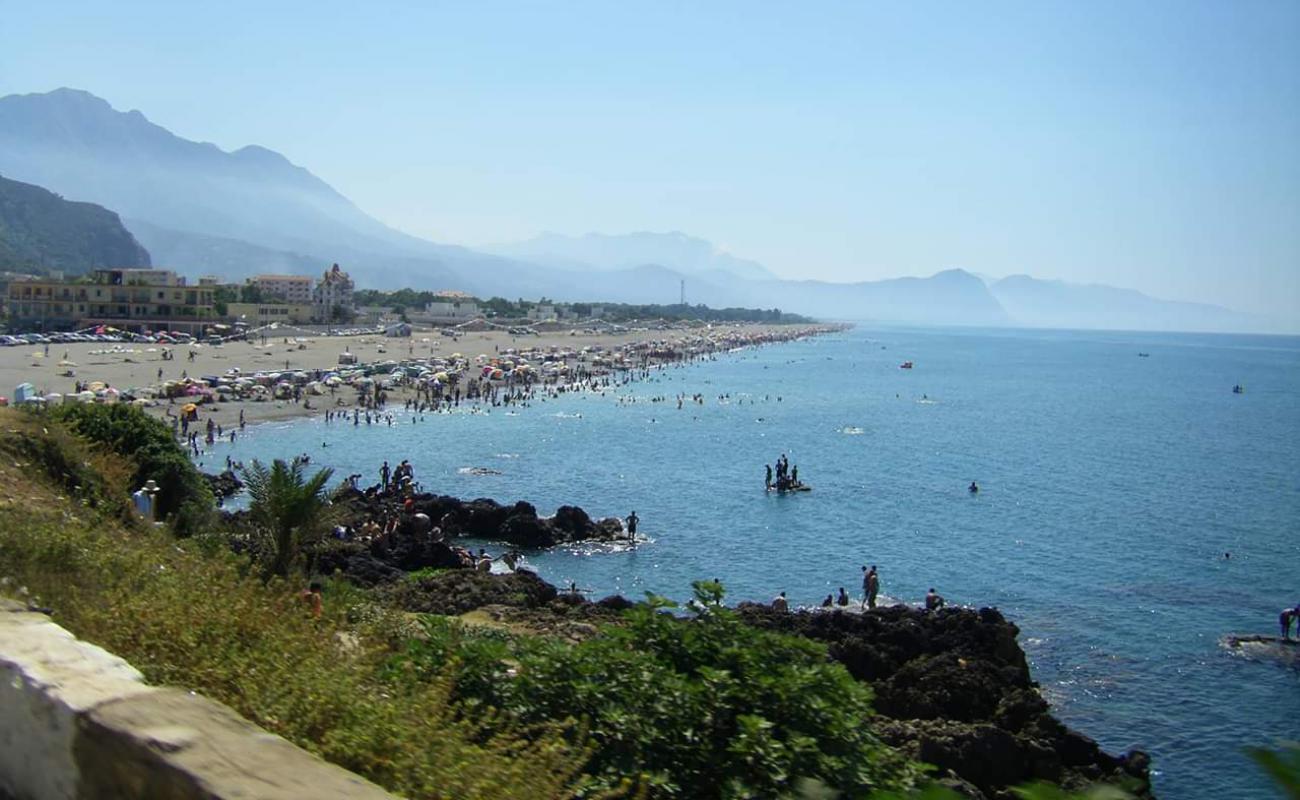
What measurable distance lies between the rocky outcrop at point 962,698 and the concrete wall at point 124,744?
886 cm

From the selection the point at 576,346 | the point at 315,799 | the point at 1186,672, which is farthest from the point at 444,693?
the point at 576,346

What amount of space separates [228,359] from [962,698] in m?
55.5

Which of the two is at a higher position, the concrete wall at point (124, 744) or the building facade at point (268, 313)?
the building facade at point (268, 313)

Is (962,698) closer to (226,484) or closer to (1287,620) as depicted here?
(1287,620)

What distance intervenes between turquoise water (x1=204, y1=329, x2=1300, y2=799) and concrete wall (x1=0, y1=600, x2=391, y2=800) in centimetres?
275

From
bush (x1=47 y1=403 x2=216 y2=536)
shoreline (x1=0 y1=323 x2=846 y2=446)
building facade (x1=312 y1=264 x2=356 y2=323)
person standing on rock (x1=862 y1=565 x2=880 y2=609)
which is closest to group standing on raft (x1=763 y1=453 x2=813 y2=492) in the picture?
person standing on rock (x1=862 y1=565 x2=880 y2=609)

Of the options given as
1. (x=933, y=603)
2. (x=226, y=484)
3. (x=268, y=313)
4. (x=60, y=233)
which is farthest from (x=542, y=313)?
(x=933, y=603)

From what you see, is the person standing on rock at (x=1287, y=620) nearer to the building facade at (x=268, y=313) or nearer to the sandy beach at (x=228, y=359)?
the sandy beach at (x=228, y=359)

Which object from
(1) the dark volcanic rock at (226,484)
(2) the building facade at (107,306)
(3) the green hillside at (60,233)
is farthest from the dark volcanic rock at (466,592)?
(3) the green hillside at (60,233)

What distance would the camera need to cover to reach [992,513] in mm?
34562

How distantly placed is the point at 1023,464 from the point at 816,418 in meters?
16.1

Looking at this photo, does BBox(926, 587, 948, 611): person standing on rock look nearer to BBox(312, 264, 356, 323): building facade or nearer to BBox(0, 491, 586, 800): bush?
BBox(0, 491, 586, 800): bush

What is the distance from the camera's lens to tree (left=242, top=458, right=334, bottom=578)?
13.7m

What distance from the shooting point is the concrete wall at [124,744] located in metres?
3.24
